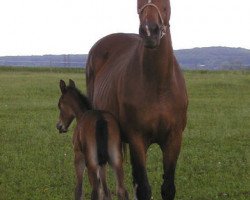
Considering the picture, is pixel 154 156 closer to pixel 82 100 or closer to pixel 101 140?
pixel 82 100

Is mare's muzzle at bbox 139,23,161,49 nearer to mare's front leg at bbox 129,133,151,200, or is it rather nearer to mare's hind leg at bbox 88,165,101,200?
mare's front leg at bbox 129,133,151,200

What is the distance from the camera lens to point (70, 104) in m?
7.39

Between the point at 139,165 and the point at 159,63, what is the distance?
1.04 metres

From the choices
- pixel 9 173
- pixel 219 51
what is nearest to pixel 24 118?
pixel 9 173

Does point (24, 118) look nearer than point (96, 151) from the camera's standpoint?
No

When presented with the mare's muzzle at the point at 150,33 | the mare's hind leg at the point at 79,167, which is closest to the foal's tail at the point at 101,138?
the mare's hind leg at the point at 79,167

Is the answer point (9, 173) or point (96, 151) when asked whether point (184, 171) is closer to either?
point (9, 173)

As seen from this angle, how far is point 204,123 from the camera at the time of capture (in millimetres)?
14820

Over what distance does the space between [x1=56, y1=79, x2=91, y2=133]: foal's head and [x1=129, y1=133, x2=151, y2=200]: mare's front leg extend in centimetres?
158

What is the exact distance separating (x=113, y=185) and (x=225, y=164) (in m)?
2.27

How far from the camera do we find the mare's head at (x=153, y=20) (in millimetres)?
4656

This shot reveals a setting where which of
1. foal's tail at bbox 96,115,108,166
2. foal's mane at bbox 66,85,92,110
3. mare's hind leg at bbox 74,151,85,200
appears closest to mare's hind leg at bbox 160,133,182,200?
foal's tail at bbox 96,115,108,166

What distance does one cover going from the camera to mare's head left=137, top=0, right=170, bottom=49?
Answer: 4.66 metres

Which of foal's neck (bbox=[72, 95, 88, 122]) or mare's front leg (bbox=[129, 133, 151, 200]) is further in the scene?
foal's neck (bbox=[72, 95, 88, 122])
